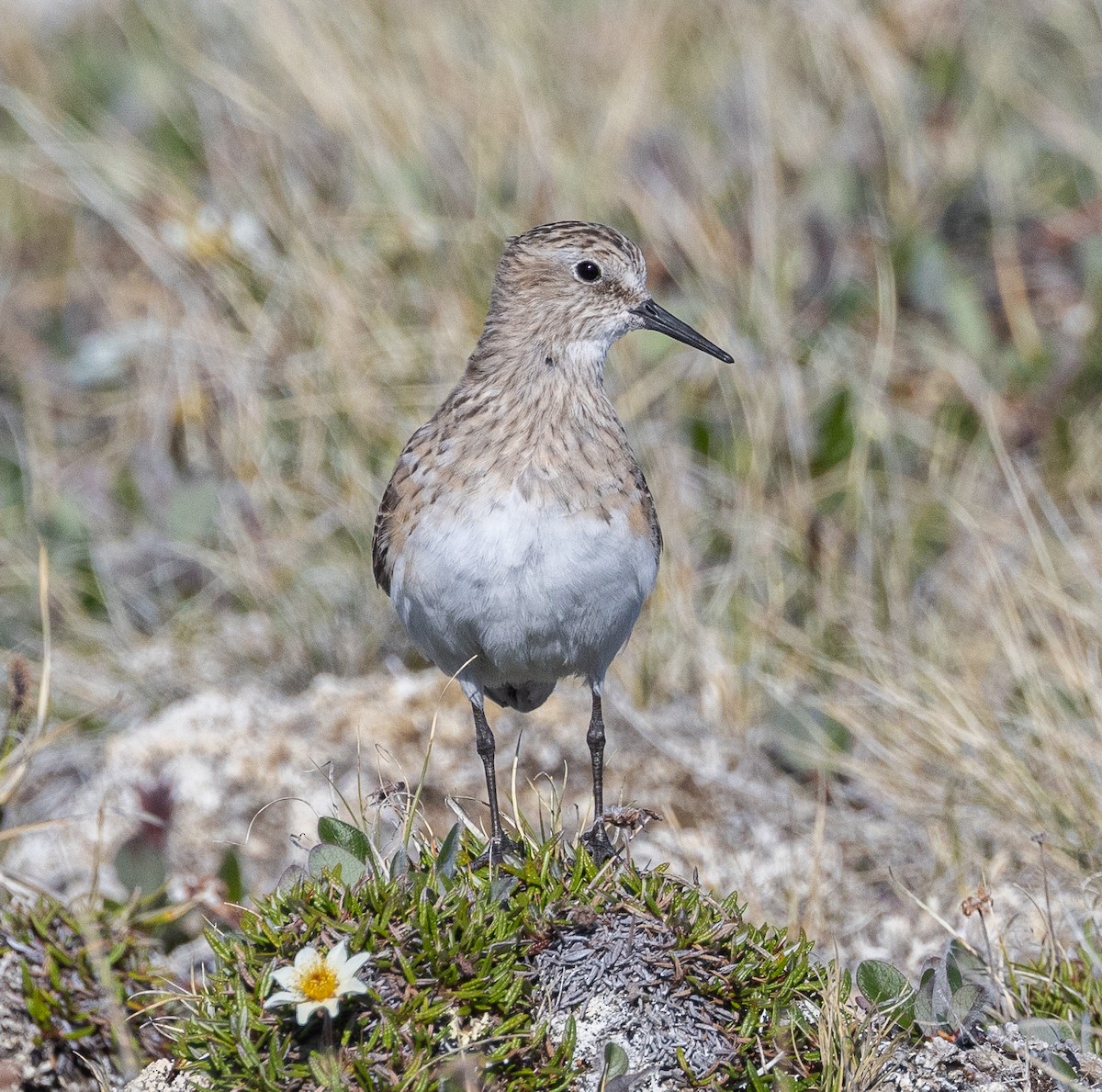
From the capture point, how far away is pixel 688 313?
6.80 meters

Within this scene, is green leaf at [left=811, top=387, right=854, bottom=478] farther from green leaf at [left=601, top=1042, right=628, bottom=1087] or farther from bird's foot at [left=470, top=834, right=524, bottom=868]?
green leaf at [left=601, top=1042, right=628, bottom=1087]

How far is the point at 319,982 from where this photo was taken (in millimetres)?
3000

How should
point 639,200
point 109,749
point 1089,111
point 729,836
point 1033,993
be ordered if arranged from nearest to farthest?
point 1033,993
point 729,836
point 109,749
point 639,200
point 1089,111

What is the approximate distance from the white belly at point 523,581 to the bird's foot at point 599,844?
1.53 ft

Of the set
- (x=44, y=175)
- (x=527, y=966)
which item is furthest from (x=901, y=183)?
(x=527, y=966)

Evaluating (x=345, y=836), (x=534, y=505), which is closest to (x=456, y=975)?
(x=345, y=836)

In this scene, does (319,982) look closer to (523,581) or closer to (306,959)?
(306,959)

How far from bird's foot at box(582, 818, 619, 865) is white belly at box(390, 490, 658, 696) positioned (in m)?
0.47

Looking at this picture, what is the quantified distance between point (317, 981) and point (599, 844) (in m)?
0.91

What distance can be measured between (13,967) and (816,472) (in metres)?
3.79

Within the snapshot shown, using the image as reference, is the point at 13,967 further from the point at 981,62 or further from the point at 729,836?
the point at 981,62

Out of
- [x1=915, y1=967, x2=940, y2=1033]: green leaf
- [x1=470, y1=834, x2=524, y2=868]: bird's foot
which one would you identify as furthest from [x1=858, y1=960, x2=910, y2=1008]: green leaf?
[x1=470, y1=834, x2=524, y2=868]: bird's foot

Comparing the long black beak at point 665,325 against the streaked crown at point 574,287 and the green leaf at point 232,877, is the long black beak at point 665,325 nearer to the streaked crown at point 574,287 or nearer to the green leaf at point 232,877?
the streaked crown at point 574,287

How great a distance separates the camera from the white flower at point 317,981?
2.96 meters
